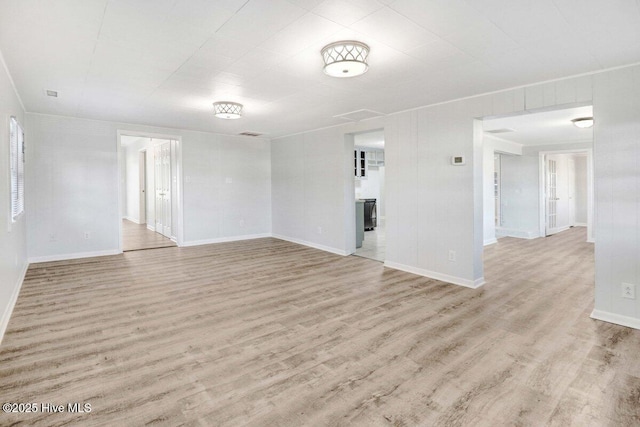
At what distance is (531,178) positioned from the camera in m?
8.03

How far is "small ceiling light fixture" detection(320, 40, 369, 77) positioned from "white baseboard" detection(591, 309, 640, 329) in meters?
3.20

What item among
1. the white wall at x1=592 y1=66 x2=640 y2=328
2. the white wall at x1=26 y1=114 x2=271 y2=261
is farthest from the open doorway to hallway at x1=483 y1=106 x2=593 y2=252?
the white wall at x1=26 y1=114 x2=271 y2=261

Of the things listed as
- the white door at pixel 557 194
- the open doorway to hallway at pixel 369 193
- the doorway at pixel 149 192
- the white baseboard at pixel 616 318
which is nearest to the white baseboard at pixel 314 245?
the open doorway to hallway at pixel 369 193

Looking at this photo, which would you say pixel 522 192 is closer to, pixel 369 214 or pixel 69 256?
pixel 369 214

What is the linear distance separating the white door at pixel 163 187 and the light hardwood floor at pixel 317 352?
132 inches

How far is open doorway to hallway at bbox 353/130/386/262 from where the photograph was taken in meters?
6.83

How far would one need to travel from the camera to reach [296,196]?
283 inches

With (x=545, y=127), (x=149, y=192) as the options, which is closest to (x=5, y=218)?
(x=149, y=192)

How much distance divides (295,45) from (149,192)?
816 cm

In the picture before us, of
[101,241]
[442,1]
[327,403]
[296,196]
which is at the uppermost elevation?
[442,1]

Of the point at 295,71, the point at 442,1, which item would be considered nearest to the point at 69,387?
the point at 295,71

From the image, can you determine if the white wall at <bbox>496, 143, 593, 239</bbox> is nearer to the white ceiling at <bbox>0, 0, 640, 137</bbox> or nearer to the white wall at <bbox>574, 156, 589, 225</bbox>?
the white wall at <bbox>574, 156, 589, 225</bbox>

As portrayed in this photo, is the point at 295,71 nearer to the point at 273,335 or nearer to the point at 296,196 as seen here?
the point at 273,335

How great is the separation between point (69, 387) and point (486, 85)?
14.7 feet
